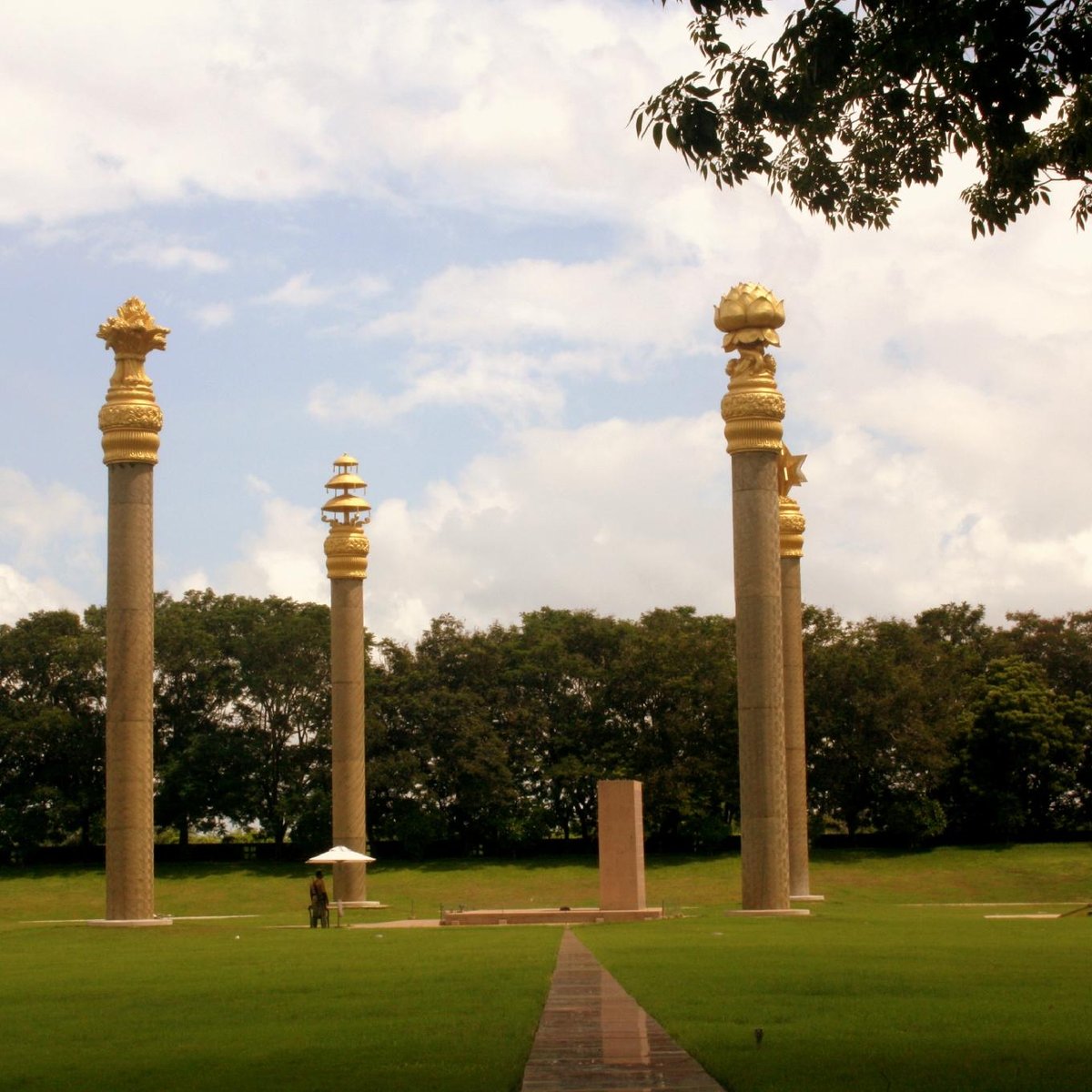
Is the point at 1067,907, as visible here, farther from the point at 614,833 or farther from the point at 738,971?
the point at 738,971

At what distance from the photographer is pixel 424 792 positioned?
5359 centimetres

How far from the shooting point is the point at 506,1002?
12273 millimetres

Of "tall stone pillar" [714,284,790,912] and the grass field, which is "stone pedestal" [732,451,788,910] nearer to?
"tall stone pillar" [714,284,790,912]

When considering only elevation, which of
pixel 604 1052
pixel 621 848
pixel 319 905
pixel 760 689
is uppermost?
pixel 760 689

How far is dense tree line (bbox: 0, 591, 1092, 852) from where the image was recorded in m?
52.1

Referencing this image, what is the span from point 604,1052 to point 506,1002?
10.2 feet

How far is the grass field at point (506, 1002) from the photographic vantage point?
8.83m

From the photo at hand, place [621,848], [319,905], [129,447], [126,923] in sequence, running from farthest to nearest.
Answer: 1. [621,848]
2. [129,447]
3. [126,923]
4. [319,905]

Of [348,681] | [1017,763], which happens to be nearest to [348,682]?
[348,681]

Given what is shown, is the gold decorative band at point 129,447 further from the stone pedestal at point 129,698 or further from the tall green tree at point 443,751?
the tall green tree at point 443,751

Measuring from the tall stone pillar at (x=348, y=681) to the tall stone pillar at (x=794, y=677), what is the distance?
9.71 meters

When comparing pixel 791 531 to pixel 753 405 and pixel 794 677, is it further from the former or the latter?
pixel 753 405

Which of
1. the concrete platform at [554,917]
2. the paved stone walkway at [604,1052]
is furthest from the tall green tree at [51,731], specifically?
the paved stone walkway at [604,1052]

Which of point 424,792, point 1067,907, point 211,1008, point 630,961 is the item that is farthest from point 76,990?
point 424,792
